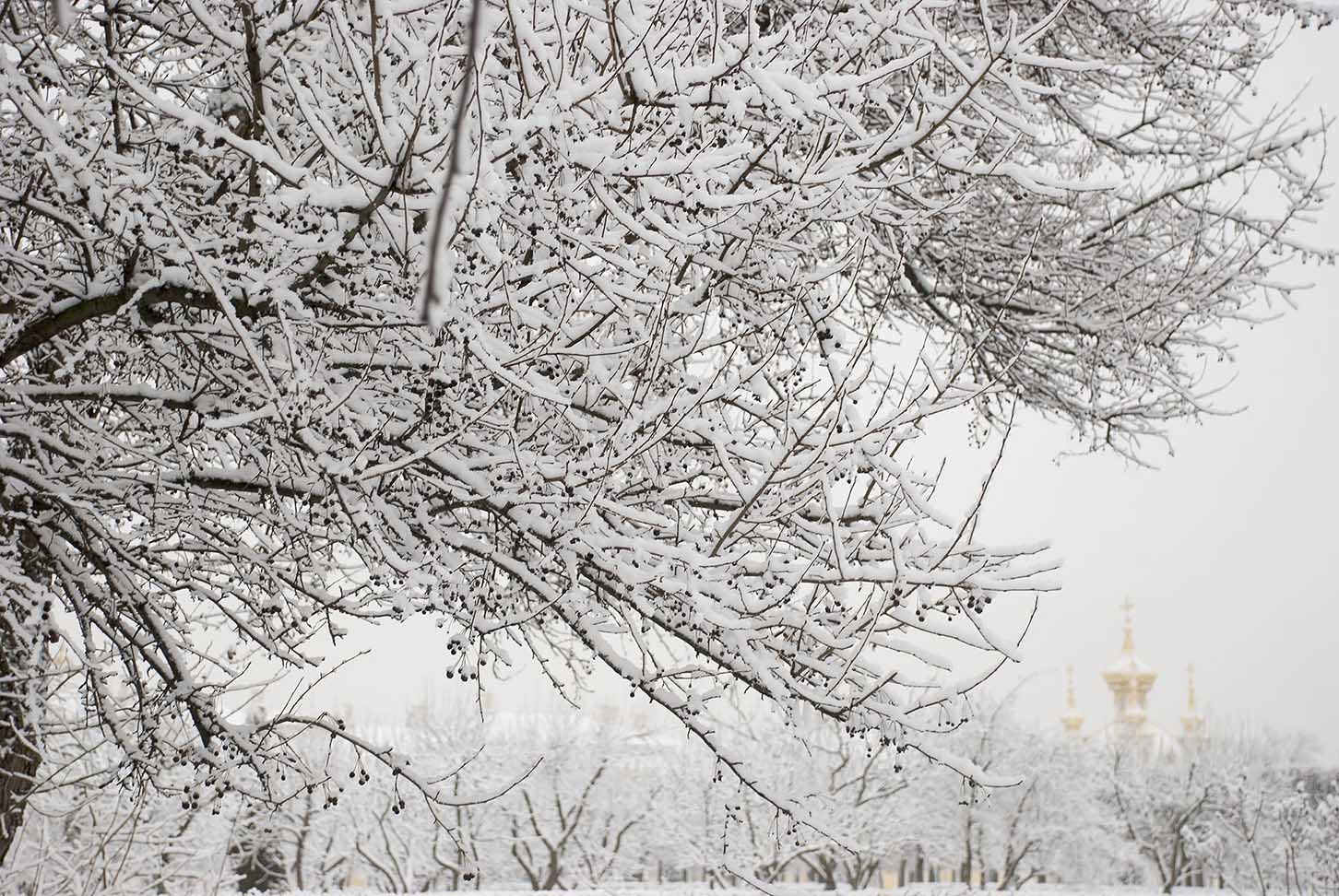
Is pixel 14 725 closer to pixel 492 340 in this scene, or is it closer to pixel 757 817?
pixel 492 340

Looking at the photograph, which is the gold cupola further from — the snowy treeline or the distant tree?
the distant tree

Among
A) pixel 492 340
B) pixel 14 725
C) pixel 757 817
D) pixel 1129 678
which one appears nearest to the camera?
pixel 492 340

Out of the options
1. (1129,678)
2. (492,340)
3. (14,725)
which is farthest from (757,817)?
(1129,678)

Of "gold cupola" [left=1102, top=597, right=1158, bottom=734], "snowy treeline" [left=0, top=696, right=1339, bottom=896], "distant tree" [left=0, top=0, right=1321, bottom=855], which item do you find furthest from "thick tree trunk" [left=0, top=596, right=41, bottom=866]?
"gold cupola" [left=1102, top=597, right=1158, bottom=734]

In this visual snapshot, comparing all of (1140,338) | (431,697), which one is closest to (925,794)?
(431,697)

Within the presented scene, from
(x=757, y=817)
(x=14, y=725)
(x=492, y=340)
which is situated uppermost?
(x=492, y=340)

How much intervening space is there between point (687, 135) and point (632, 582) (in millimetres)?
1195

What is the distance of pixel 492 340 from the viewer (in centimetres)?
295

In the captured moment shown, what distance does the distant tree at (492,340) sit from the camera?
9.44 ft

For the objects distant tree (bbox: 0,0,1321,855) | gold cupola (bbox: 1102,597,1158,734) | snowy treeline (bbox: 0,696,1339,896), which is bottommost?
snowy treeline (bbox: 0,696,1339,896)

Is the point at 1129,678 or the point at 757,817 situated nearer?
the point at 757,817

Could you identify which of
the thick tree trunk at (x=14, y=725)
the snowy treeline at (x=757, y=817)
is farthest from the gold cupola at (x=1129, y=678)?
the thick tree trunk at (x=14, y=725)

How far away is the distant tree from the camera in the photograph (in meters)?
2.88

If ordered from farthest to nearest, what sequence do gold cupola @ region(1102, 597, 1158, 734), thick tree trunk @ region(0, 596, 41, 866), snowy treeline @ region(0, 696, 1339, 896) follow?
gold cupola @ region(1102, 597, 1158, 734) → snowy treeline @ region(0, 696, 1339, 896) → thick tree trunk @ region(0, 596, 41, 866)
